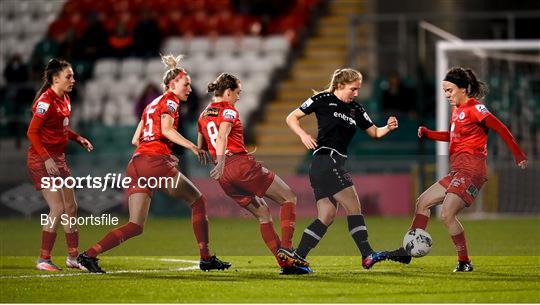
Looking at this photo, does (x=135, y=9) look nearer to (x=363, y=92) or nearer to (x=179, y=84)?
(x=363, y=92)

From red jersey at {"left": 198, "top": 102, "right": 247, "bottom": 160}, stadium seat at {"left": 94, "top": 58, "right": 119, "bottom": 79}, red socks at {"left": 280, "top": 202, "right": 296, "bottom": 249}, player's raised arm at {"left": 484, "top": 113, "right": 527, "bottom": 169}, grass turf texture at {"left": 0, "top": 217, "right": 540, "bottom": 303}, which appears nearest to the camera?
grass turf texture at {"left": 0, "top": 217, "right": 540, "bottom": 303}

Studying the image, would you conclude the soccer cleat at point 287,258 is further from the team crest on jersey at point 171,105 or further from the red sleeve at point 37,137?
the red sleeve at point 37,137

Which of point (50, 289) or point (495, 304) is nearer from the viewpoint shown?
point (495, 304)

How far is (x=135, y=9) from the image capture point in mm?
24812

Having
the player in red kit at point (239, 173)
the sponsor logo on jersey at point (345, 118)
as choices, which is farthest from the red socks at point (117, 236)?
the sponsor logo on jersey at point (345, 118)

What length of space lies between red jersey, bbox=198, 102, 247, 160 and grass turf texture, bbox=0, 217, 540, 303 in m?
1.09

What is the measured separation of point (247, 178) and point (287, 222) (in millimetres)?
518

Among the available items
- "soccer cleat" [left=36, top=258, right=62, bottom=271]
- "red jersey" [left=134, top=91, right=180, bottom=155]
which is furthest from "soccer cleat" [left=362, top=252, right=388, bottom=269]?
"soccer cleat" [left=36, top=258, right=62, bottom=271]

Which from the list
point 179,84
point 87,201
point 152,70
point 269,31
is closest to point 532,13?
point 269,31

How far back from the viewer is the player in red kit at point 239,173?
33.7 feet

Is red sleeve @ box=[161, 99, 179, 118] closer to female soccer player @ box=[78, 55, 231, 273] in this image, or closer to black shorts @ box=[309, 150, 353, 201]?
female soccer player @ box=[78, 55, 231, 273]

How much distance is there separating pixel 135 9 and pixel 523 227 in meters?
10.9

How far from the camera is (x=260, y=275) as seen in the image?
10.3 meters

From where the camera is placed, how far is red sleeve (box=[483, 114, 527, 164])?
1012 cm
